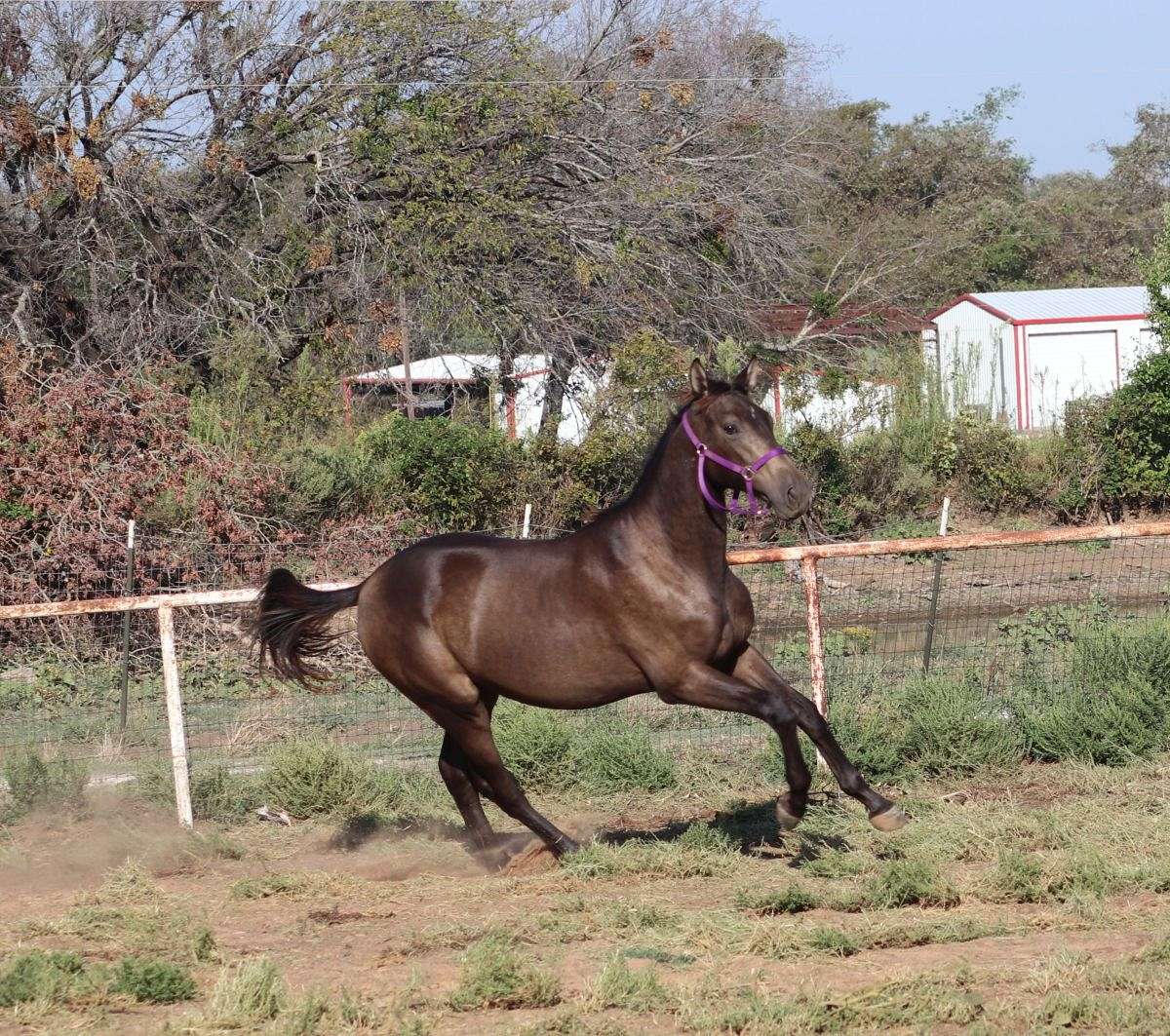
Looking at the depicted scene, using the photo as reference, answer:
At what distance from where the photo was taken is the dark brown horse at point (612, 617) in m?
6.31

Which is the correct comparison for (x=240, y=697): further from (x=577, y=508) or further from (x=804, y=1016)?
(x=577, y=508)

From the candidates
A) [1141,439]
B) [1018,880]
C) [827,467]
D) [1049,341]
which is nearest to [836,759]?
[1018,880]

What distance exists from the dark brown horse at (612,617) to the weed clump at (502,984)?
1851 mm

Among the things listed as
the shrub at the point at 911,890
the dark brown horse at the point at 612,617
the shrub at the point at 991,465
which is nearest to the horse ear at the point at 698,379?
the dark brown horse at the point at 612,617

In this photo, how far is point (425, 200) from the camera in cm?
2011

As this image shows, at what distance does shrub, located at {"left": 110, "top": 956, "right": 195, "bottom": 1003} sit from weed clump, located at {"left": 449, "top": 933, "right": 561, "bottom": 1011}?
2.96 feet

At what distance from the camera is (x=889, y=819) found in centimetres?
617

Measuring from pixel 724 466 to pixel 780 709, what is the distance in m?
1.06

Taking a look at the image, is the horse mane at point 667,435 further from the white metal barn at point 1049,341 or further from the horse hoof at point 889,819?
the white metal barn at point 1049,341

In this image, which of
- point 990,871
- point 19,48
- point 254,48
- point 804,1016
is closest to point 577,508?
point 254,48

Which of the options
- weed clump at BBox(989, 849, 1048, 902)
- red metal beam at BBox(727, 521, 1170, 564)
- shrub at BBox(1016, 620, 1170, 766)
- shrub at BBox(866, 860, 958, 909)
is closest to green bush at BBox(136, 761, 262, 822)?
red metal beam at BBox(727, 521, 1170, 564)

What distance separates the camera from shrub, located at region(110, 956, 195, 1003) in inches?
187

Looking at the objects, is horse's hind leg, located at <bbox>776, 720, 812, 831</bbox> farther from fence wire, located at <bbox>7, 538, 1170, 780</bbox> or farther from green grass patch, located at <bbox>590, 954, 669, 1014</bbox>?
fence wire, located at <bbox>7, 538, 1170, 780</bbox>

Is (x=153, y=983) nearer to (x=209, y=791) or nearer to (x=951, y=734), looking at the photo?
(x=209, y=791)
